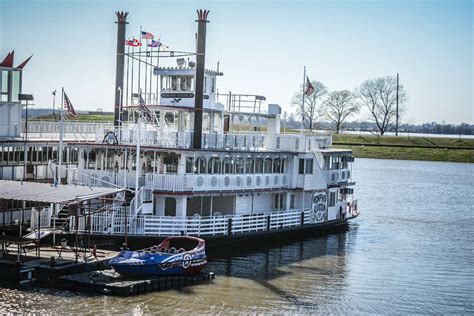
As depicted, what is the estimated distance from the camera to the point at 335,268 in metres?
42.1

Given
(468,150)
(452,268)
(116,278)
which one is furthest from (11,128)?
(468,150)

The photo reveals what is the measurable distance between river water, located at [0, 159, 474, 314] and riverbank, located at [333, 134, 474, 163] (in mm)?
75392

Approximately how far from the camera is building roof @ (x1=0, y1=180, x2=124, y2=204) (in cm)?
3572

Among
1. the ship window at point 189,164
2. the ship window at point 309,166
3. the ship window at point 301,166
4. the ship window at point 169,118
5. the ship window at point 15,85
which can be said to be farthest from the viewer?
the ship window at point 309,166

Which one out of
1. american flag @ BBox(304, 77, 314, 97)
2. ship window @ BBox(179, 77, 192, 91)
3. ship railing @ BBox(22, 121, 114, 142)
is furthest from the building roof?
american flag @ BBox(304, 77, 314, 97)

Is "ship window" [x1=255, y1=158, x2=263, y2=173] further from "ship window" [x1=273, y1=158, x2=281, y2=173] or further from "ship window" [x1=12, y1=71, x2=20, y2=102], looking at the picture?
"ship window" [x1=12, y1=71, x2=20, y2=102]

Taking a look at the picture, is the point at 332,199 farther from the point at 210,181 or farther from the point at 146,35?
the point at 146,35

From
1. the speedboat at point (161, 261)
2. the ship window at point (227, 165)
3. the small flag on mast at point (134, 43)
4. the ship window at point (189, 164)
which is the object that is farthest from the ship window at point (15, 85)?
the speedboat at point (161, 261)

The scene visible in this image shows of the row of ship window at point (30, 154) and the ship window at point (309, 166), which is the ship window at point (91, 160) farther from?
the ship window at point (309, 166)

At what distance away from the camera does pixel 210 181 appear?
44.1 m

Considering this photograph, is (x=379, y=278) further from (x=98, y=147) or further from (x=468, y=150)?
(x=468, y=150)

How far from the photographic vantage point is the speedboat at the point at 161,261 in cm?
3472

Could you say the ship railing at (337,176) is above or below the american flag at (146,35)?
below

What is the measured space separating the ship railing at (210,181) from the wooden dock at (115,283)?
7851 millimetres
